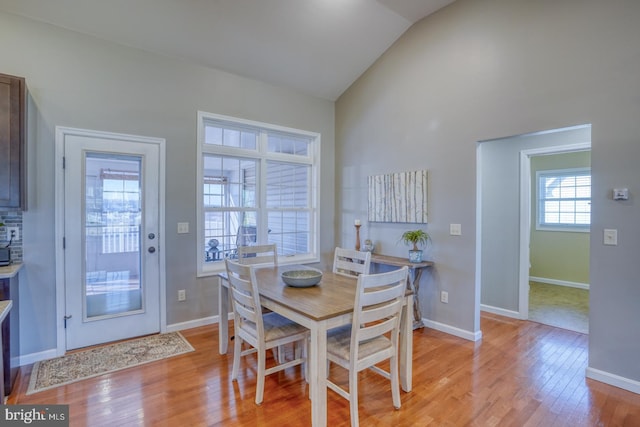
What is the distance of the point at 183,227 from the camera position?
139 inches

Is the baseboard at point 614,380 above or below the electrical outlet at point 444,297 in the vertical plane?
below

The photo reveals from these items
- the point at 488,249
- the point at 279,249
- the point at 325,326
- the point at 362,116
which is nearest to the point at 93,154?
the point at 279,249

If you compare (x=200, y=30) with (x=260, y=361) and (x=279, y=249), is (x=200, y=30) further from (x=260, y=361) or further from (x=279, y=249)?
(x=260, y=361)

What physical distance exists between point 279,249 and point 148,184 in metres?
1.87

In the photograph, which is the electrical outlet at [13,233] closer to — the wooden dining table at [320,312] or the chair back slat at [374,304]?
the wooden dining table at [320,312]

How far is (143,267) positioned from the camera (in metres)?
3.31

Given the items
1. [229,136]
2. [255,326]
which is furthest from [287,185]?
[255,326]

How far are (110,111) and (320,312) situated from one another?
2823 millimetres

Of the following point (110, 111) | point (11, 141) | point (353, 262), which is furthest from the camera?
point (110, 111)

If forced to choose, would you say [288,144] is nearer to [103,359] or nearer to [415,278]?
[415,278]

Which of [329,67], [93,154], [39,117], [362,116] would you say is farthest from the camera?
[362,116]

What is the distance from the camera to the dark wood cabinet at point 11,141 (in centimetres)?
240

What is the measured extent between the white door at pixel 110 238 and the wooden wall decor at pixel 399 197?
256cm

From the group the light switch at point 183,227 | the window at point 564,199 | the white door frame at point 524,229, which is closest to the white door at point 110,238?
the light switch at point 183,227
